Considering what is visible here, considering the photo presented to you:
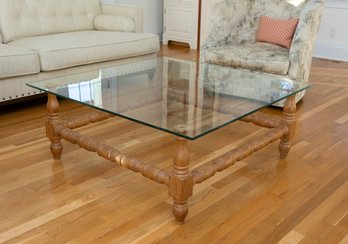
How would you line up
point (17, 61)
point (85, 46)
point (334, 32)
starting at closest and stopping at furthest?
point (17, 61)
point (85, 46)
point (334, 32)

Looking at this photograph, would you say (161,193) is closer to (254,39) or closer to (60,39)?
(60,39)

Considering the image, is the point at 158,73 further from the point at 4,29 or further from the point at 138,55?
the point at 4,29

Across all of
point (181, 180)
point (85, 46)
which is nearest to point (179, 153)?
point (181, 180)

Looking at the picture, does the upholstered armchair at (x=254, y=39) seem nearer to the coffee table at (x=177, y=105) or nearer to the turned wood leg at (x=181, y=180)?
the coffee table at (x=177, y=105)

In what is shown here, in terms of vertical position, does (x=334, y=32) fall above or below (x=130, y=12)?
below

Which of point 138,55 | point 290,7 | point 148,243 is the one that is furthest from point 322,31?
point 148,243

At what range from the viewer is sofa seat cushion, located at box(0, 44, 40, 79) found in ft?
8.52

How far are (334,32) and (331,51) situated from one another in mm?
216

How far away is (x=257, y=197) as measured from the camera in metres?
1.87

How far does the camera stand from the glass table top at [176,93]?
5.53 ft

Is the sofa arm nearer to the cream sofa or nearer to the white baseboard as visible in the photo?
the cream sofa

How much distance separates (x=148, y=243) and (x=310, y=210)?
72 cm

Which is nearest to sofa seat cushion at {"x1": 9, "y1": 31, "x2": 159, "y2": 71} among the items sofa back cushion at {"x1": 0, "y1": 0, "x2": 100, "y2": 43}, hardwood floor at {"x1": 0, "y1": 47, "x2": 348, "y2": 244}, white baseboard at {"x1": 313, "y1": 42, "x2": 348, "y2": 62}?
sofa back cushion at {"x1": 0, "y1": 0, "x2": 100, "y2": 43}

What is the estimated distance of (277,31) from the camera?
321 cm
